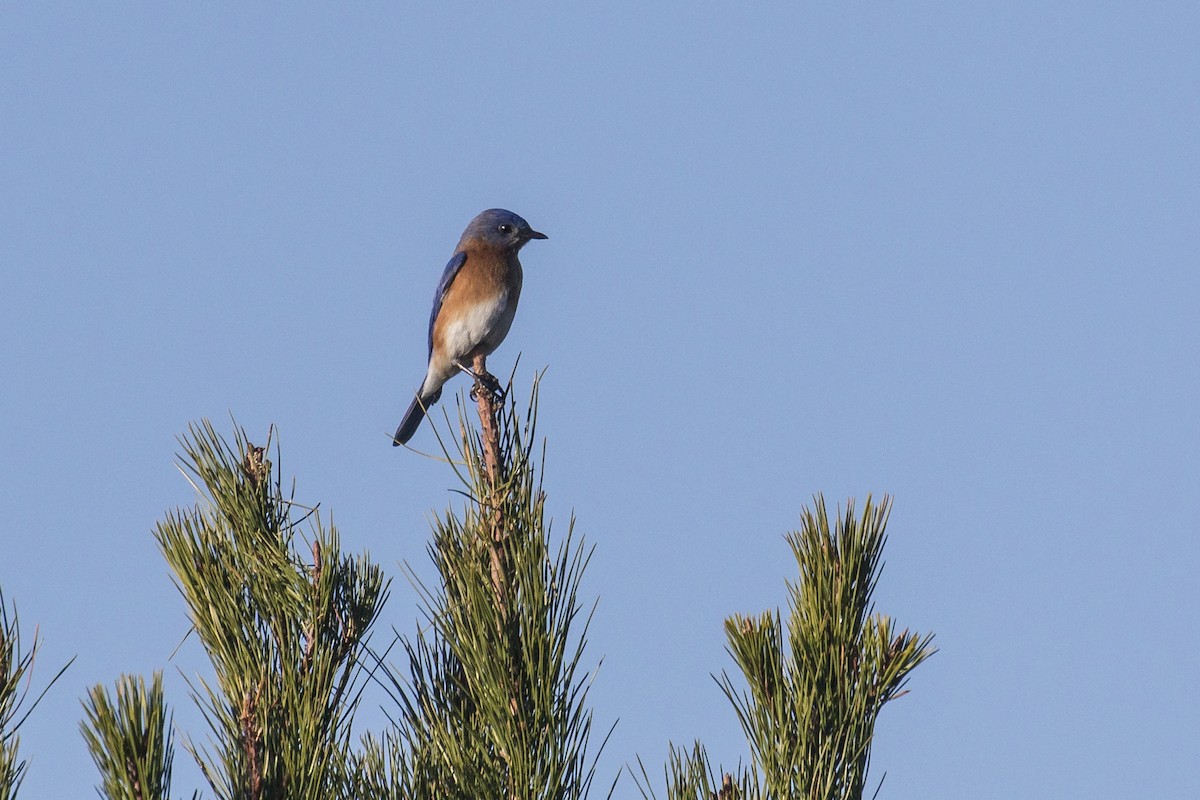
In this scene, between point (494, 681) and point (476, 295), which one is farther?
point (476, 295)

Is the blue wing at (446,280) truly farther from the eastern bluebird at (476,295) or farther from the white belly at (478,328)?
the white belly at (478,328)

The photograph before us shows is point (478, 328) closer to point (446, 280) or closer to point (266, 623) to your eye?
point (446, 280)

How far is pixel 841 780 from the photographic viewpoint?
234 cm

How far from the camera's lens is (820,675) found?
2.39 m

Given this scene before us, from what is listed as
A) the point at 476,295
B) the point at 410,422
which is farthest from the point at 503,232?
the point at 410,422

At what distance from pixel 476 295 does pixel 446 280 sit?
1.88 feet

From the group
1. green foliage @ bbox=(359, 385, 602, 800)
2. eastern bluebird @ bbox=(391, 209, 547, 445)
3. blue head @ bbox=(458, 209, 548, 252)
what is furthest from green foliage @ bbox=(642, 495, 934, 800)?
blue head @ bbox=(458, 209, 548, 252)

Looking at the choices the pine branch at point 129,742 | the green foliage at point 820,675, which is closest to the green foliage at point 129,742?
the pine branch at point 129,742

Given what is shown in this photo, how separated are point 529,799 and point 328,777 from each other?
0.39 metres

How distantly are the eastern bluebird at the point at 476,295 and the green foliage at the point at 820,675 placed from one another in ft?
18.7

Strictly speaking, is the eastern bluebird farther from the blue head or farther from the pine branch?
the pine branch

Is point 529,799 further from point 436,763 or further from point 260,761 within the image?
point 260,761

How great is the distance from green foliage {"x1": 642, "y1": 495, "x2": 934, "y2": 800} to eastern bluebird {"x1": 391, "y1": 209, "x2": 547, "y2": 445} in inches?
225

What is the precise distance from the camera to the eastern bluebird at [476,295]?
812 cm
